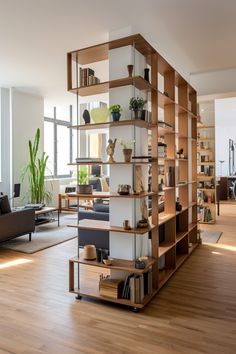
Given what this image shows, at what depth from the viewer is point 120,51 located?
117 inches

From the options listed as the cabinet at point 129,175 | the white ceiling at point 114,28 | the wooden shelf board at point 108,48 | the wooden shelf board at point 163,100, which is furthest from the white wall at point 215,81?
the wooden shelf board at point 108,48

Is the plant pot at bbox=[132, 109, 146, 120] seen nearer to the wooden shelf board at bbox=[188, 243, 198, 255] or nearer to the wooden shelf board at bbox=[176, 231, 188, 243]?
the wooden shelf board at bbox=[176, 231, 188, 243]

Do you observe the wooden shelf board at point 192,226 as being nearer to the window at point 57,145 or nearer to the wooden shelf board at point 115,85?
the wooden shelf board at point 115,85

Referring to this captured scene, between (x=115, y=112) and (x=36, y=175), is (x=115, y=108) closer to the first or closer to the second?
(x=115, y=112)

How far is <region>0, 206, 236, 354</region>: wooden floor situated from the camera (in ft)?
7.07

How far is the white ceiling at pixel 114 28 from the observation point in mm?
2945

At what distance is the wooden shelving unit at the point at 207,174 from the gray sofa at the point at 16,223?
361 cm

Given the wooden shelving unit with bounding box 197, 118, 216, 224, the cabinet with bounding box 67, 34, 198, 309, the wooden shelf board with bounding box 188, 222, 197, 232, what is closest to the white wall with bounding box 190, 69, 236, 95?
the wooden shelving unit with bounding box 197, 118, 216, 224

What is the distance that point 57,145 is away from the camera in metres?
8.92

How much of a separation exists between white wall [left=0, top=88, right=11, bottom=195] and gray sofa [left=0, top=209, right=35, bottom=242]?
5.90 feet

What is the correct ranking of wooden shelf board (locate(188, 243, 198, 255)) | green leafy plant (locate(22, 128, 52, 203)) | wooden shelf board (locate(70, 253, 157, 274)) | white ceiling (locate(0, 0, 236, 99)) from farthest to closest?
green leafy plant (locate(22, 128, 52, 203)) → wooden shelf board (locate(188, 243, 198, 255)) → white ceiling (locate(0, 0, 236, 99)) → wooden shelf board (locate(70, 253, 157, 274))

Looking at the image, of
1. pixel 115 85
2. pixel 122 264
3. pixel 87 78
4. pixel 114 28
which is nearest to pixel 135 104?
pixel 115 85

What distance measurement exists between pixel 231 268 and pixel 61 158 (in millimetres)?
6431

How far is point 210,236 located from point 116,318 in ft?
10.9
